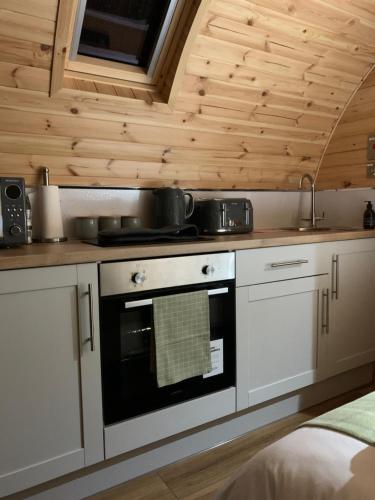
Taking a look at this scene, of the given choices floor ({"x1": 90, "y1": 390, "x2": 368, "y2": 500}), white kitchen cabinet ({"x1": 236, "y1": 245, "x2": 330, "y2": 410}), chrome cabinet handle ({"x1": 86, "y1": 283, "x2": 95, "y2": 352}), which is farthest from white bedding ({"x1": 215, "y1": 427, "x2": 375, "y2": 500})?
white kitchen cabinet ({"x1": 236, "y1": 245, "x2": 330, "y2": 410})

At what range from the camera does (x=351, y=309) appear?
248cm

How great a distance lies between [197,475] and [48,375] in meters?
0.83

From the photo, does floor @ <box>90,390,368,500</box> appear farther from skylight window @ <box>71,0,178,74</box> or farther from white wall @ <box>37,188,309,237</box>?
skylight window @ <box>71,0,178,74</box>

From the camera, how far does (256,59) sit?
223 cm

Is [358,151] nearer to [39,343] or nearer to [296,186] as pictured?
[296,186]

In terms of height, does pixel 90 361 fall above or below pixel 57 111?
below

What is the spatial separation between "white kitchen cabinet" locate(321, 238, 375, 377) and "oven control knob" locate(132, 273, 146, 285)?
3.98 feet

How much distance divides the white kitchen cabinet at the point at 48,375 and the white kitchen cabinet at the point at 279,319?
76 centimetres

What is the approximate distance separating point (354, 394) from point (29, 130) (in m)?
2.38

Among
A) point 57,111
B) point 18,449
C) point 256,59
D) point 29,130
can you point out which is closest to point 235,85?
point 256,59

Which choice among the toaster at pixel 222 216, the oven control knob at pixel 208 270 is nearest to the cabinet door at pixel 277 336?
the oven control knob at pixel 208 270

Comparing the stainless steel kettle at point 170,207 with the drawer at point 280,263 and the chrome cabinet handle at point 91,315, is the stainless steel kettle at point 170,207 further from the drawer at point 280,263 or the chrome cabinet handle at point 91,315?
the chrome cabinet handle at point 91,315

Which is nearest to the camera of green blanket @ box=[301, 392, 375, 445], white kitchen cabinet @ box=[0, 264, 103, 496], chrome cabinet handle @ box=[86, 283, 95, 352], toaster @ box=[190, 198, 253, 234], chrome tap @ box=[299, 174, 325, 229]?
green blanket @ box=[301, 392, 375, 445]

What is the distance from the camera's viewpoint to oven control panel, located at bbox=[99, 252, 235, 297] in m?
1.63
